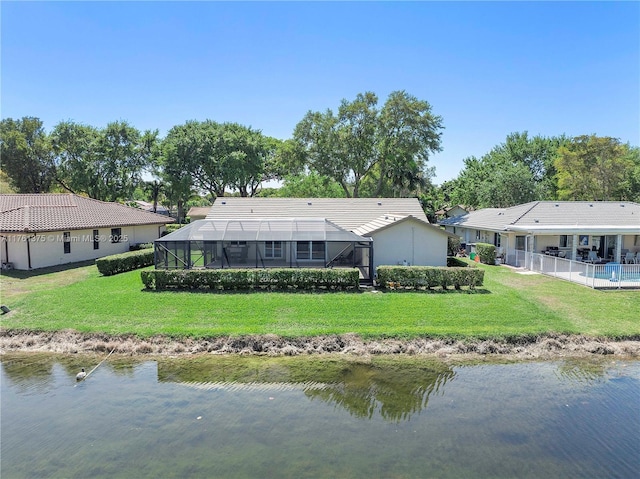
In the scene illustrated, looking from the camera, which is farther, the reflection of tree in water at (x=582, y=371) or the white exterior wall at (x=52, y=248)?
the white exterior wall at (x=52, y=248)

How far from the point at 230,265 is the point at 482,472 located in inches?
542

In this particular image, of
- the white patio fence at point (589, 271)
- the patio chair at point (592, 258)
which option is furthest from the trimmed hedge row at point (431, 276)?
the patio chair at point (592, 258)

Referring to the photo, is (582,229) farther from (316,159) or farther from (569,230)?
(316,159)

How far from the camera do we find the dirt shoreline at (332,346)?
38.0 ft

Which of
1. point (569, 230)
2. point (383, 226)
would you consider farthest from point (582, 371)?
point (569, 230)

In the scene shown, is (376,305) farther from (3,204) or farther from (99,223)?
(3,204)

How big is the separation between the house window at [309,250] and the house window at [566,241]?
14.9 metres

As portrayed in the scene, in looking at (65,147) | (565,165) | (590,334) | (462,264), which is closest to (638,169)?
(565,165)

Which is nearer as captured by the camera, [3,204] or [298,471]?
[298,471]

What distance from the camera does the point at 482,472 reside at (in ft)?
21.5

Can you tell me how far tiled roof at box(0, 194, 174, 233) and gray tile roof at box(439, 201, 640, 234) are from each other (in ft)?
80.5

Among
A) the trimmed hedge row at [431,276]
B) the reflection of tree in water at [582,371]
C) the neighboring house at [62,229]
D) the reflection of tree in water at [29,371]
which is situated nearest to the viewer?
the reflection of tree in water at [29,371]

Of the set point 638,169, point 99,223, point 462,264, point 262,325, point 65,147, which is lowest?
point 262,325

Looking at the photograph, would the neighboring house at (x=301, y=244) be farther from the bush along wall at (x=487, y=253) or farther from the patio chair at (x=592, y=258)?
the patio chair at (x=592, y=258)
